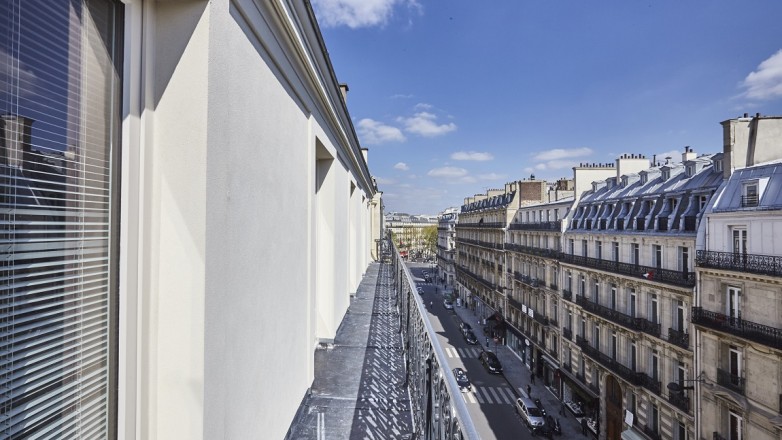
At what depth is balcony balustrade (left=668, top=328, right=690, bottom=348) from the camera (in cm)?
1580

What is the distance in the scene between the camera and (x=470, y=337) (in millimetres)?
36500

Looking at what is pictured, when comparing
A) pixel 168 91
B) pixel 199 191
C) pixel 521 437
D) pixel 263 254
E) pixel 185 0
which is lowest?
pixel 521 437

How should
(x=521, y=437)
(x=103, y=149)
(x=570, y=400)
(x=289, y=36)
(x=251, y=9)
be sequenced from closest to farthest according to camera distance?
1. (x=103, y=149)
2. (x=251, y=9)
3. (x=289, y=36)
4. (x=521, y=437)
5. (x=570, y=400)

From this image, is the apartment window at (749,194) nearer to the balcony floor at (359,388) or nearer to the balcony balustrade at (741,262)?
the balcony balustrade at (741,262)

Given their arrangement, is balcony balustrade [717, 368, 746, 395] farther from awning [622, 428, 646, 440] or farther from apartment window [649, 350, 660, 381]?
awning [622, 428, 646, 440]

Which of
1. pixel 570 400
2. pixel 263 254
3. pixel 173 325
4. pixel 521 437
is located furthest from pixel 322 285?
pixel 570 400

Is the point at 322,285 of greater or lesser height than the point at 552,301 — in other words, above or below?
above

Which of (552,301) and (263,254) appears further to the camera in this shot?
(552,301)

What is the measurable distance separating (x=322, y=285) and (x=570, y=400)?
80.9ft

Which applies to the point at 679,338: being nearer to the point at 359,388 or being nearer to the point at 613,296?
the point at 613,296

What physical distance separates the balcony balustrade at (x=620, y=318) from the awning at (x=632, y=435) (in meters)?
4.99

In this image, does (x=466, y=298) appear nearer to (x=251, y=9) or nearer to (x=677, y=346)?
A: (x=677, y=346)

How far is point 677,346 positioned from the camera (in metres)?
16.2

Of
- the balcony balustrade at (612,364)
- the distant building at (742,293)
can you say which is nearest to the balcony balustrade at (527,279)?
the balcony balustrade at (612,364)
